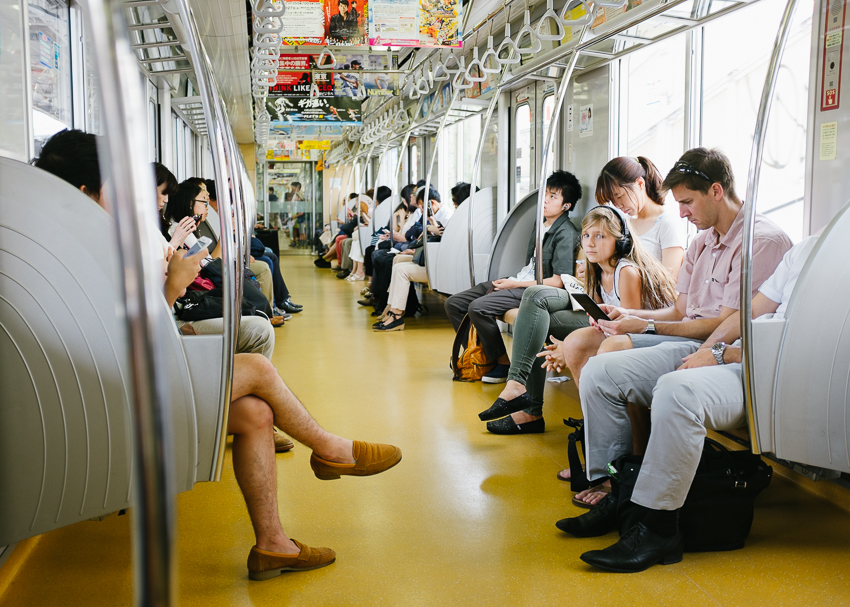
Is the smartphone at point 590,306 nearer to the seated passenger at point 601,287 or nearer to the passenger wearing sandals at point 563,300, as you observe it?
the seated passenger at point 601,287

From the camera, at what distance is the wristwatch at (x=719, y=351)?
233cm

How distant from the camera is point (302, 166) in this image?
21156mm

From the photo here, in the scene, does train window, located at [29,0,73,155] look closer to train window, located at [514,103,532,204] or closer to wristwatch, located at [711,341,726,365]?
wristwatch, located at [711,341,726,365]

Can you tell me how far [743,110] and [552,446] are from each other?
6.60 ft

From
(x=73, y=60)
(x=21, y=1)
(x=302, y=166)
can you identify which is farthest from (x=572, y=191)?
(x=302, y=166)

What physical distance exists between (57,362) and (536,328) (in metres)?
2.35

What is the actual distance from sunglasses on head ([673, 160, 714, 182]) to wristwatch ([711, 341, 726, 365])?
613 mm

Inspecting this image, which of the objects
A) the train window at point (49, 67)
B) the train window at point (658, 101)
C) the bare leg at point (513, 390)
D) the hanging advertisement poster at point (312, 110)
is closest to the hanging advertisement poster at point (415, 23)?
the train window at point (658, 101)

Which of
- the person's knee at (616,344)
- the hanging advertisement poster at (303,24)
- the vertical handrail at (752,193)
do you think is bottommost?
the person's knee at (616,344)

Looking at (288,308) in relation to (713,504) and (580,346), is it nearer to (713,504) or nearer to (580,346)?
(580,346)

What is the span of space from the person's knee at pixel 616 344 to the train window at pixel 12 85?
2175 millimetres

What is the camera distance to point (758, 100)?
3611 mm

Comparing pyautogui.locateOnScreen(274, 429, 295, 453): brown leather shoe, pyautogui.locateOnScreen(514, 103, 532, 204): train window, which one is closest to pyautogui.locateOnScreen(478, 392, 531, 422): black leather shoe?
pyautogui.locateOnScreen(274, 429, 295, 453): brown leather shoe

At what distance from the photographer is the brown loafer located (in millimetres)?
2328
